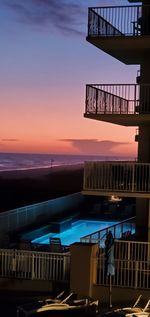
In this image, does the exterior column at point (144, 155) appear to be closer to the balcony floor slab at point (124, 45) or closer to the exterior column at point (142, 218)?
the exterior column at point (142, 218)

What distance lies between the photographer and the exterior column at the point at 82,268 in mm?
18734

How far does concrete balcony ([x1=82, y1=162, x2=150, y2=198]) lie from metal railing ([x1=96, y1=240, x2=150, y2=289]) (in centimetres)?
193

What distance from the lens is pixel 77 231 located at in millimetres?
35906

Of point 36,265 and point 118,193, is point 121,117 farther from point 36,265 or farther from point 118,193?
point 36,265

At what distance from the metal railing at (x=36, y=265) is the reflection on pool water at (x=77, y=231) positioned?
34.0 ft

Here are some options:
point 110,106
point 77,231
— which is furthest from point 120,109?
point 77,231

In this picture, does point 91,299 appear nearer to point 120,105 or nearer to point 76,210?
point 120,105

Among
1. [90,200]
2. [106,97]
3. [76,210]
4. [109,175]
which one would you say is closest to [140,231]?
[109,175]

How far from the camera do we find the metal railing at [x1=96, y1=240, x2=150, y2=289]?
19062 millimetres

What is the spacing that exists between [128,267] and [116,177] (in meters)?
3.44

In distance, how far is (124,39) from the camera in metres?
21.7

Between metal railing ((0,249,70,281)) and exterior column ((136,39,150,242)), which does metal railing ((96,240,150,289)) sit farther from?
exterior column ((136,39,150,242))

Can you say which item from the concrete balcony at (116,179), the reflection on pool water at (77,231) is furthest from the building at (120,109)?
the reflection on pool water at (77,231)

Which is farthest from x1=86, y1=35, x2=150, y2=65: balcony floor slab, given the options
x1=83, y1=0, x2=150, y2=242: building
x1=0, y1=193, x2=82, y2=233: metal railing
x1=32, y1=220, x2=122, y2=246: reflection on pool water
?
x1=32, y1=220, x2=122, y2=246: reflection on pool water
